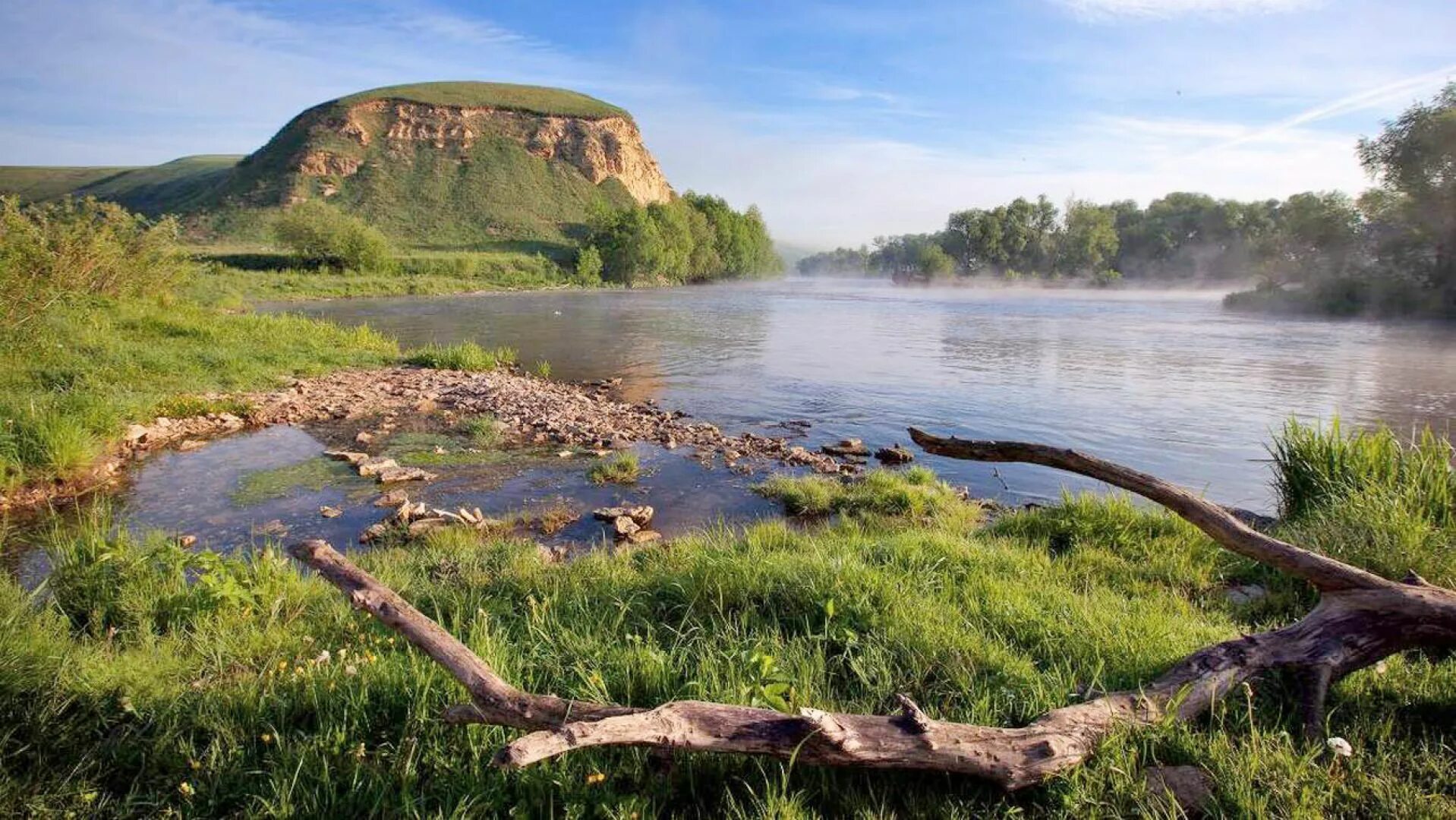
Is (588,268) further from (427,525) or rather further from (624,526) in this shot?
(624,526)

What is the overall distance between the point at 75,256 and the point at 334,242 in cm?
5312

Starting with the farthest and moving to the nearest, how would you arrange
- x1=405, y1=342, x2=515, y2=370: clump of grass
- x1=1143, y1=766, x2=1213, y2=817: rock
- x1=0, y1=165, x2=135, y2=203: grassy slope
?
1. x1=0, y1=165, x2=135, y2=203: grassy slope
2. x1=405, y1=342, x2=515, y2=370: clump of grass
3. x1=1143, y1=766, x2=1213, y2=817: rock

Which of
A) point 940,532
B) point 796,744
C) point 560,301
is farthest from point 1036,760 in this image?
point 560,301

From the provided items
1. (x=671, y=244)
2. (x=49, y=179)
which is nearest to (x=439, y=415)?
(x=671, y=244)

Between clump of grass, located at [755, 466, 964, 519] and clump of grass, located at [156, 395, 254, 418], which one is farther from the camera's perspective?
clump of grass, located at [156, 395, 254, 418]

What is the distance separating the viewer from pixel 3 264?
11.7 meters

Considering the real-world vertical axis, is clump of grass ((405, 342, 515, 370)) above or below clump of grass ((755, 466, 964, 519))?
above

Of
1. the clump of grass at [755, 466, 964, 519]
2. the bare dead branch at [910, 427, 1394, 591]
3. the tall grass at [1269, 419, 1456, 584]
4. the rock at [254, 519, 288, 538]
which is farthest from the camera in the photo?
the clump of grass at [755, 466, 964, 519]

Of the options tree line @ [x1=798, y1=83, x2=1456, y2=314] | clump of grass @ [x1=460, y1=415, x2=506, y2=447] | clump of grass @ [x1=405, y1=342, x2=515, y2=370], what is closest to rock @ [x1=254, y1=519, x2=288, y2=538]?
clump of grass @ [x1=460, y1=415, x2=506, y2=447]

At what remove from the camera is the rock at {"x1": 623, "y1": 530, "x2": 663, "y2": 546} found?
7.55 metres

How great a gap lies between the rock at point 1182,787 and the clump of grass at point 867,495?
5.38 meters

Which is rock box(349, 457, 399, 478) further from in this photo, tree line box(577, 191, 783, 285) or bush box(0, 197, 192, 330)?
tree line box(577, 191, 783, 285)

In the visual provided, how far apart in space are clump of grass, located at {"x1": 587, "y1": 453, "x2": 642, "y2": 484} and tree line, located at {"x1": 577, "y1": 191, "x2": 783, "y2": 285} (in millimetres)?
70687

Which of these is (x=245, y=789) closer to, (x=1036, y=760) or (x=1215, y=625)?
(x=1036, y=760)
